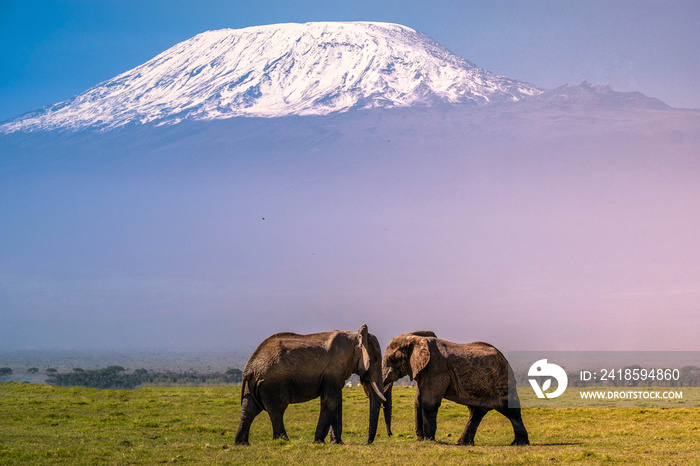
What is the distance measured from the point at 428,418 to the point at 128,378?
8120 centimetres

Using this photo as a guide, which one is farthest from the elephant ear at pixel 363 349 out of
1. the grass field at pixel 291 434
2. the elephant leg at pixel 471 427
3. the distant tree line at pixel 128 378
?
the distant tree line at pixel 128 378

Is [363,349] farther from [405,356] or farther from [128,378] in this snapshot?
[128,378]

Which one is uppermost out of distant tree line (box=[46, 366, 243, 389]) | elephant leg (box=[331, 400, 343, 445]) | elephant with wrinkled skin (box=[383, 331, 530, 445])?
elephant with wrinkled skin (box=[383, 331, 530, 445])

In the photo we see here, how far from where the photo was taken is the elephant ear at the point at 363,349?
79.9ft

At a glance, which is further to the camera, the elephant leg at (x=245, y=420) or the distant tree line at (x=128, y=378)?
the distant tree line at (x=128, y=378)

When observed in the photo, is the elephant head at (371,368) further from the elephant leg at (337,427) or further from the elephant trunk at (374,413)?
the elephant leg at (337,427)

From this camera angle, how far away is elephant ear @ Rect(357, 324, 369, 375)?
24.4m

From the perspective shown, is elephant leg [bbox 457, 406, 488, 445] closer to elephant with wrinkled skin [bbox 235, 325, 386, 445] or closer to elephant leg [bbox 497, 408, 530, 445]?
elephant leg [bbox 497, 408, 530, 445]

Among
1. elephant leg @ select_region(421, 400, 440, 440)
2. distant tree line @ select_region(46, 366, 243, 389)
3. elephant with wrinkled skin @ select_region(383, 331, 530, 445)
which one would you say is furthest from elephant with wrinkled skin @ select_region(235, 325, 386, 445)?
distant tree line @ select_region(46, 366, 243, 389)

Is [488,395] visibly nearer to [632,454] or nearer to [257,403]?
[632,454]

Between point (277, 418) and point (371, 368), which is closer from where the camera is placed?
point (277, 418)

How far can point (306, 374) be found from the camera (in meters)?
24.0

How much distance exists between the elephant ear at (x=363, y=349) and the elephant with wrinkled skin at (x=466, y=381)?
4.95 feet

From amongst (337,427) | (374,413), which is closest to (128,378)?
(337,427)
